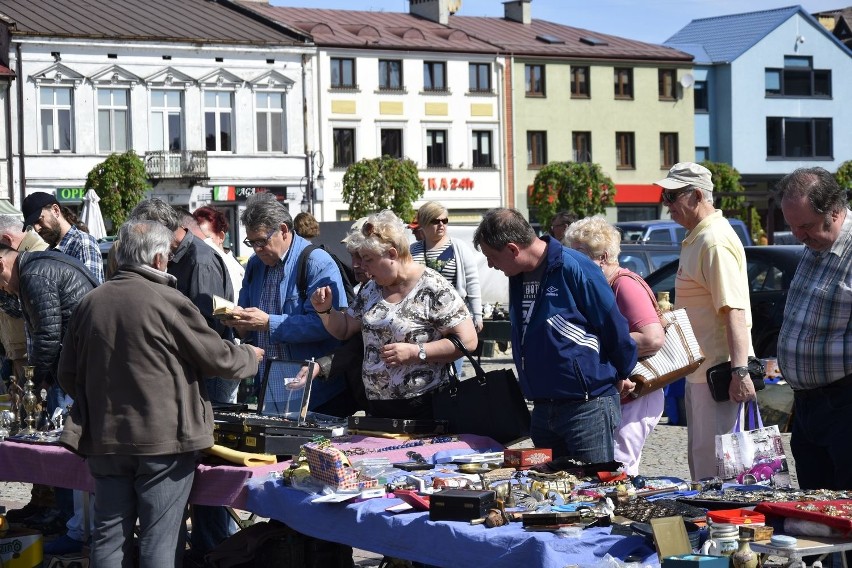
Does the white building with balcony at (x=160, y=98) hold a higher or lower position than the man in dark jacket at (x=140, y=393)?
higher

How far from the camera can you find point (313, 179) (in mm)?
42938

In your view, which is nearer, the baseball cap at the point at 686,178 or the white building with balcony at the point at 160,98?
the baseball cap at the point at 686,178

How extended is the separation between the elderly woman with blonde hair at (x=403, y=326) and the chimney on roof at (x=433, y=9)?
44.4m

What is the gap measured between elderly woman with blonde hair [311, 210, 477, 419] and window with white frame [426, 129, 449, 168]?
4081 cm

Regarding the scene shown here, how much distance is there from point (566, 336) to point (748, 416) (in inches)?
45.8

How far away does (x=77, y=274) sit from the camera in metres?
6.36

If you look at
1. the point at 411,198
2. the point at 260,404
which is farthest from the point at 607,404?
the point at 411,198

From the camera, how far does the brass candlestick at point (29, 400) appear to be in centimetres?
602

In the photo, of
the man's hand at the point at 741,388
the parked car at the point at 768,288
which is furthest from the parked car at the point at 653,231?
the man's hand at the point at 741,388

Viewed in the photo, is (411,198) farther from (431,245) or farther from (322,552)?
(322,552)

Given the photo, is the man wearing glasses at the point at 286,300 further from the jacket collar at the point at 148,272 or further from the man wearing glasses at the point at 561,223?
the man wearing glasses at the point at 561,223

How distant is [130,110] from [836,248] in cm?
3799

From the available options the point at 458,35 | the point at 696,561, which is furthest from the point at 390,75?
the point at 696,561

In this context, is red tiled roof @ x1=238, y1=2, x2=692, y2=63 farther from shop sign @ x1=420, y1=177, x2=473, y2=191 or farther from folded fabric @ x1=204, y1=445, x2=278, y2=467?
folded fabric @ x1=204, y1=445, x2=278, y2=467
